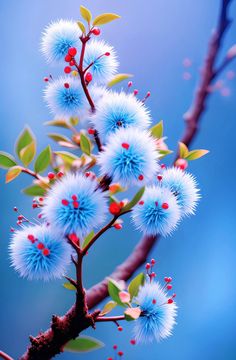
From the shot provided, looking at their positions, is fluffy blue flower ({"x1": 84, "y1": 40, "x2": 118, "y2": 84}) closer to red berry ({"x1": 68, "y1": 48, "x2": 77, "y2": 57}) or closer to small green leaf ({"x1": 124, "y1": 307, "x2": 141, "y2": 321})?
red berry ({"x1": 68, "y1": 48, "x2": 77, "y2": 57})

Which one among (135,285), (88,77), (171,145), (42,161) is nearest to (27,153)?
(42,161)

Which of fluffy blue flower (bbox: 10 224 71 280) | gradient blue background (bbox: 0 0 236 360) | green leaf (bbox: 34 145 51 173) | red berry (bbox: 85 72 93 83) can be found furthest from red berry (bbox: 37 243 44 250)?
gradient blue background (bbox: 0 0 236 360)

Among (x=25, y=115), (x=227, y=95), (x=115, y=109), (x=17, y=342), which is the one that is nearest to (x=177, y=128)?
(x=227, y=95)

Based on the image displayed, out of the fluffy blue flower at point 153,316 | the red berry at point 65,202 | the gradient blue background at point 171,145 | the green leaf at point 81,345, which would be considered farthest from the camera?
the gradient blue background at point 171,145

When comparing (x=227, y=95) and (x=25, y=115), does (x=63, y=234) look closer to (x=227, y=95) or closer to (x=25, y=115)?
(x=25, y=115)

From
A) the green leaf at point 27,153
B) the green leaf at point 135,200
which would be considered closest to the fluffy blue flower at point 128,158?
the green leaf at point 135,200

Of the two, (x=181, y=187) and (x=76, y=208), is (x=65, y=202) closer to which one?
(x=76, y=208)

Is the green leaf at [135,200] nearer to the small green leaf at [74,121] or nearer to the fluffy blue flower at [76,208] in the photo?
the fluffy blue flower at [76,208]
